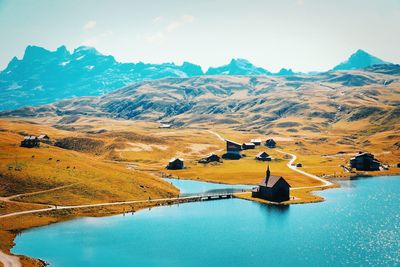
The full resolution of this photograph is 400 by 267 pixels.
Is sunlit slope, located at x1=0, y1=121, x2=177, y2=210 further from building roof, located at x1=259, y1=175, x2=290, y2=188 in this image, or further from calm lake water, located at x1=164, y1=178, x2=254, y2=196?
building roof, located at x1=259, y1=175, x2=290, y2=188

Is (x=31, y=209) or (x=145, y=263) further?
(x=31, y=209)

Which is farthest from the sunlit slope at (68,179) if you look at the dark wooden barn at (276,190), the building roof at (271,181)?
the dark wooden barn at (276,190)

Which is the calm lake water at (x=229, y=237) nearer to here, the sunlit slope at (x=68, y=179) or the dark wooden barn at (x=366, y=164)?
the sunlit slope at (x=68, y=179)

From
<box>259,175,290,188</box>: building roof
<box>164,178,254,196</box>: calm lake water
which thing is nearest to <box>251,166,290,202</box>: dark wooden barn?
<box>259,175,290,188</box>: building roof

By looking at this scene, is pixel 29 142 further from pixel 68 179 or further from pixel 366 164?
pixel 366 164

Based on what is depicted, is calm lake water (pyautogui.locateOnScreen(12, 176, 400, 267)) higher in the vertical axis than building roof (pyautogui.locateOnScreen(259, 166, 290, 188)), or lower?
lower

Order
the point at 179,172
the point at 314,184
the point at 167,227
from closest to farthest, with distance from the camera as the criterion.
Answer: the point at 167,227
the point at 314,184
the point at 179,172

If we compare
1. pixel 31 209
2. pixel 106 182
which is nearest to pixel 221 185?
pixel 106 182

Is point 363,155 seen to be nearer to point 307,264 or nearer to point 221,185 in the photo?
point 221,185
